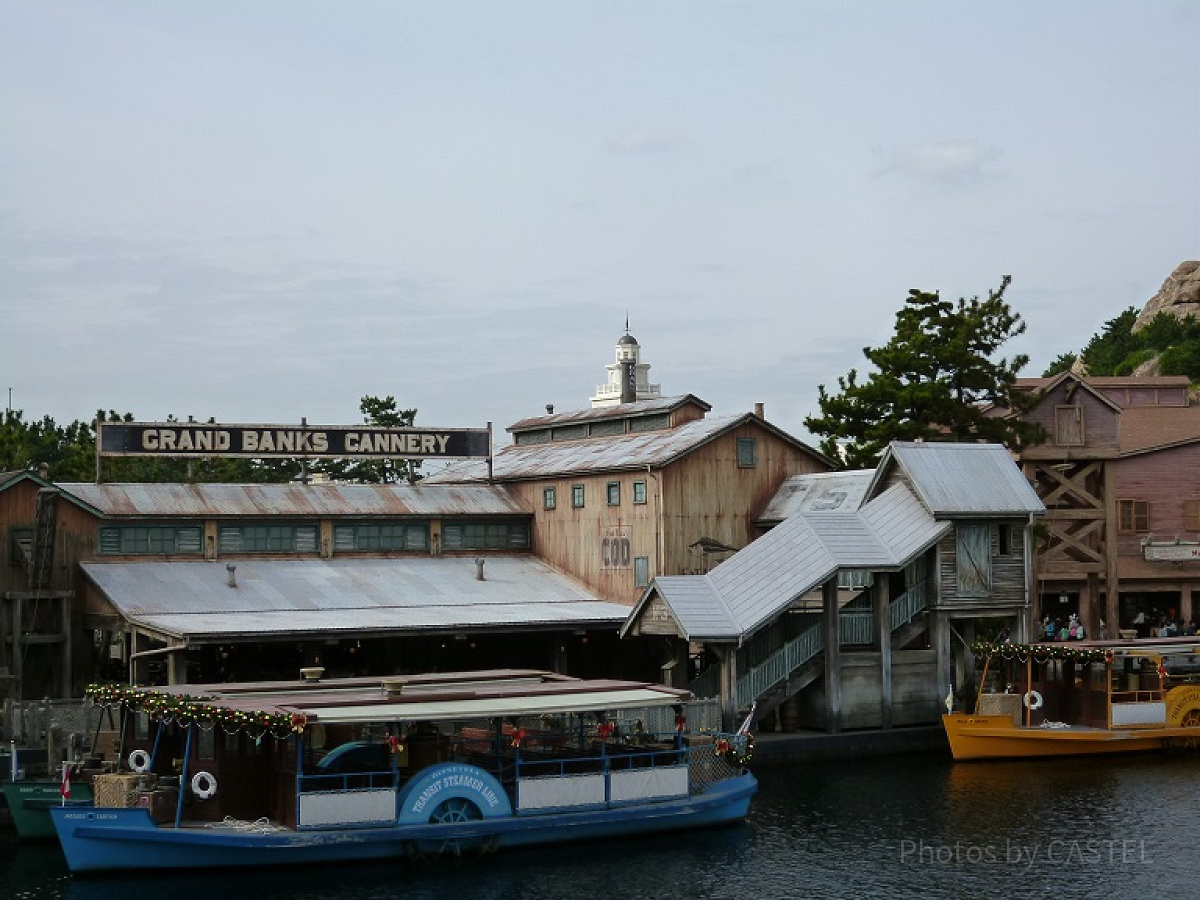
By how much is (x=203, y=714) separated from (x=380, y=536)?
2455 cm

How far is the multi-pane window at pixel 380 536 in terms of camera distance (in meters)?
58.0

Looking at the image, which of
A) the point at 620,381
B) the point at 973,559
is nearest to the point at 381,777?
the point at 973,559

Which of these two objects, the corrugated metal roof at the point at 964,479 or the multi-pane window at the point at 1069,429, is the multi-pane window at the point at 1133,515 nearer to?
the multi-pane window at the point at 1069,429

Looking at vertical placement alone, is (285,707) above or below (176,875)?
above

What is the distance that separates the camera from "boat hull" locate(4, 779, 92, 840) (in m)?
37.0

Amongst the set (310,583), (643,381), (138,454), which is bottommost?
(310,583)

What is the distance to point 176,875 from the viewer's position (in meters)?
34.2

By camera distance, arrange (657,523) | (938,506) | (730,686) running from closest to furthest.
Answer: (730,686) < (938,506) < (657,523)

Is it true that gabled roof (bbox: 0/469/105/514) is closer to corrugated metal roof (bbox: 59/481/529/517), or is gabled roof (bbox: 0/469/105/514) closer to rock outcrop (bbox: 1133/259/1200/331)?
corrugated metal roof (bbox: 59/481/529/517)

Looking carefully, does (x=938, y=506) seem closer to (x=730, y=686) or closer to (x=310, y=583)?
(x=730, y=686)

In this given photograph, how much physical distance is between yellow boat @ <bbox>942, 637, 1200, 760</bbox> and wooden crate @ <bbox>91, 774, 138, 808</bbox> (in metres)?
23.1

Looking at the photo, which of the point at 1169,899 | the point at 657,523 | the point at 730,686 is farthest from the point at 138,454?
the point at 1169,899

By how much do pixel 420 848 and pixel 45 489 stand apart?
2076cm

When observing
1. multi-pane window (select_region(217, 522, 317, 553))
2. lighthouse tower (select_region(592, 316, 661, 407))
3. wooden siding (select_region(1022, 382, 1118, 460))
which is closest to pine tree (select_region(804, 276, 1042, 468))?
wooden siding (select_region(1022, 382, 1118, 460))
